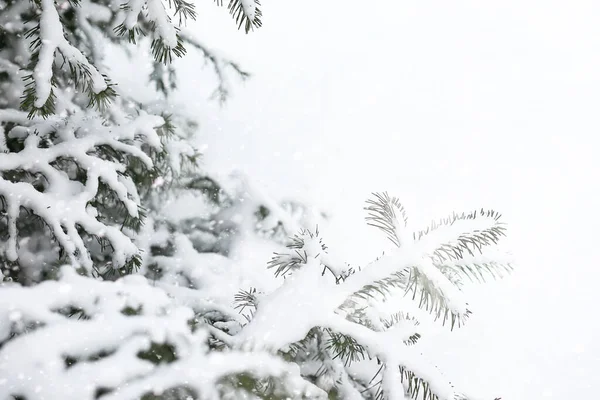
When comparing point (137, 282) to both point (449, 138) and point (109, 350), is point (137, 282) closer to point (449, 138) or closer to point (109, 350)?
point (109, 350)

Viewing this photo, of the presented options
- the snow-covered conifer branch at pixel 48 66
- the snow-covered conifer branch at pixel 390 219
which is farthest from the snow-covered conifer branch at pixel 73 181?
the snow-covered conifer branch at pixel 390 219

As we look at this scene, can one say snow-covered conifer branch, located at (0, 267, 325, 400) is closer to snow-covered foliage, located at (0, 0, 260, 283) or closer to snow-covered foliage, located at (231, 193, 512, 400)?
snow-covered foliage, located at (231, 193, 512, 400)

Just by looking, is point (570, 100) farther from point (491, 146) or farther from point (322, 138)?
point (322, 138)

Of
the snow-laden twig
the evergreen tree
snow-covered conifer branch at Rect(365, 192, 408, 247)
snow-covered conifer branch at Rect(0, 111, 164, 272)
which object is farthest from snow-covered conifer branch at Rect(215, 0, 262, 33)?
snow-covered conifer branch at Rect(0, 111, 164, 272)

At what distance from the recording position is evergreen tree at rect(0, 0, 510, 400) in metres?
1.33

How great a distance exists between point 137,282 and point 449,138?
723cm

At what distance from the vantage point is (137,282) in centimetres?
168

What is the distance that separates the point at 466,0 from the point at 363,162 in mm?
8080

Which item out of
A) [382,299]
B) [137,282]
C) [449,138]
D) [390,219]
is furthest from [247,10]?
[449,138]

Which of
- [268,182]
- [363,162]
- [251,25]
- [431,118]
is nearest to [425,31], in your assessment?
[431,118]

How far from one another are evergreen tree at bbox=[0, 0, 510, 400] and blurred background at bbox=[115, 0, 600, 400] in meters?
1.33

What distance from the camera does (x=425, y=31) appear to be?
9.83 meters

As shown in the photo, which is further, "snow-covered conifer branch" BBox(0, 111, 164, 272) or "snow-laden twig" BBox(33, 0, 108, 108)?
"snow-covered conifer branch" BBox(0, 111, 164, 272)

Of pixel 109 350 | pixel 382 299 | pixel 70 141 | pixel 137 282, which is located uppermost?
pixel 70 141
